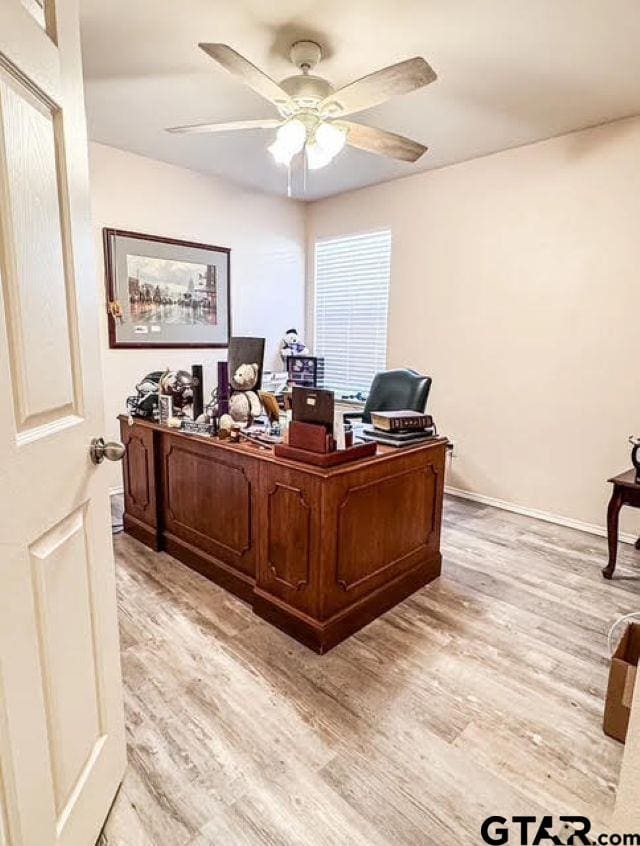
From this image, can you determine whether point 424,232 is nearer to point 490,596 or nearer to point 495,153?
point 495,153

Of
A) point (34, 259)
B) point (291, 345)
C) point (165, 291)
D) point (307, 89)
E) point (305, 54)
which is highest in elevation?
point (305, 54)

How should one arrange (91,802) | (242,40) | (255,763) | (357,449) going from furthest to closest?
(242,40), (357,449), (255,763), (91,802)

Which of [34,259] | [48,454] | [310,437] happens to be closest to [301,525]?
[310,437]

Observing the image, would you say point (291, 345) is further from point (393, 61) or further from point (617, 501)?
point (617, 501)

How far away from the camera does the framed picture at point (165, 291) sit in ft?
11.6

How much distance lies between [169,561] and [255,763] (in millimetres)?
1450

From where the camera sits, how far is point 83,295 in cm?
106

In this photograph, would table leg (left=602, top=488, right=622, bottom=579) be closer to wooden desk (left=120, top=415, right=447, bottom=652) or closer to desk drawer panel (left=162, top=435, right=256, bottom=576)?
wooden desk (left=120, top=415, right=447, bottom=652)

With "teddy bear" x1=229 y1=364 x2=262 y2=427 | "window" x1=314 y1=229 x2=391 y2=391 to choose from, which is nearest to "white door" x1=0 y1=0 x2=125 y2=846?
"teddy bear" x1=229 y1=364 x2=262 y2=427

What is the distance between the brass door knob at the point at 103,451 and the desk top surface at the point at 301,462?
2.79ft

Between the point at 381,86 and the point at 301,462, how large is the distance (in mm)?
1532

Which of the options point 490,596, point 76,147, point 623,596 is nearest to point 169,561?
point 490,596

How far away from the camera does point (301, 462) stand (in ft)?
6.25

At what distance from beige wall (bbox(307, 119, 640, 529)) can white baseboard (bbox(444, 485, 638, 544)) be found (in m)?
0.04
